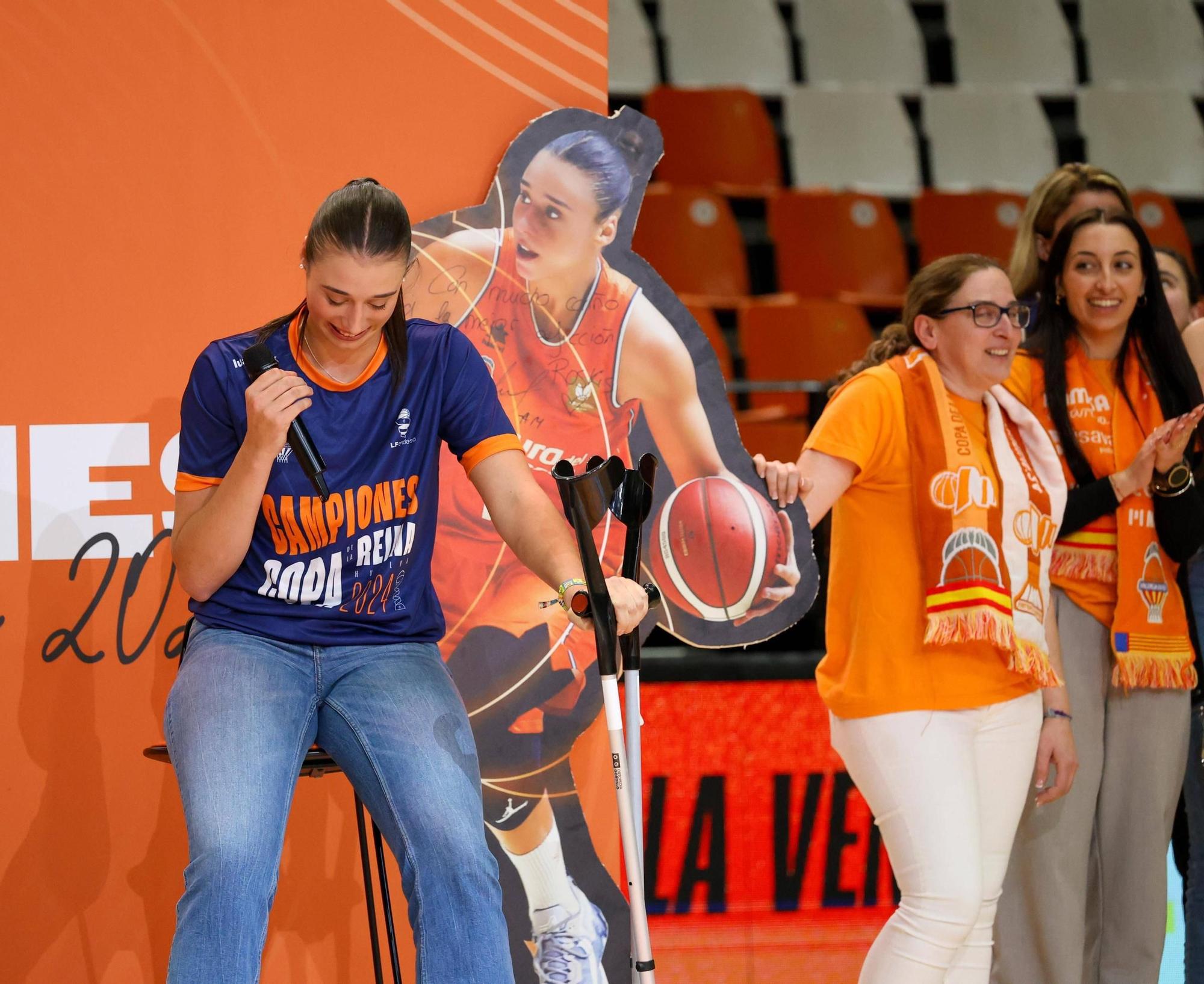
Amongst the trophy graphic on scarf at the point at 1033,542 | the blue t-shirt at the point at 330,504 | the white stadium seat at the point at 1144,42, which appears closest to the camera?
the blue t-shirt at the point at 330,504

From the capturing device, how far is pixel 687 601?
2619mm

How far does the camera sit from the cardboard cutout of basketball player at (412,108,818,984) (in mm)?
2588

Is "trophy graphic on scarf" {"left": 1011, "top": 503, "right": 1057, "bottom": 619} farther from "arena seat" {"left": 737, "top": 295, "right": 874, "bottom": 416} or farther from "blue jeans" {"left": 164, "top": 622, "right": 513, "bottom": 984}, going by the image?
"arena seat" {"left": 737, "top": 295, "right": 874, "bottom": 416}

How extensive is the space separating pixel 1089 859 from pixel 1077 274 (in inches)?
46.5

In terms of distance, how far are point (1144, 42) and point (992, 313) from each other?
5.49m

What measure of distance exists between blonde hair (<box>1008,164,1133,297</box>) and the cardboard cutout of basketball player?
77 centimetres

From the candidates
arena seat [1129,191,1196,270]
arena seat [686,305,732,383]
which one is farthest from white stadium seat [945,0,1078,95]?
arena seat [686,305,732,383]

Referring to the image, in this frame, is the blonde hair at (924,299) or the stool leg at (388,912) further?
the blonde hair at (924,299)

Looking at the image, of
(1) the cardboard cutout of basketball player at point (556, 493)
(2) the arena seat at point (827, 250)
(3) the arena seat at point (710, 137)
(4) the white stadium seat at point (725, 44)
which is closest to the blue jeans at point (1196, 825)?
(1) the cardboard cutout of basketball player at point (556, 493)

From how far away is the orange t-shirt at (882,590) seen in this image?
2393mm

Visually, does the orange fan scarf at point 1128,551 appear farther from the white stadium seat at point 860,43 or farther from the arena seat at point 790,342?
the white stadium seat at point 860,43

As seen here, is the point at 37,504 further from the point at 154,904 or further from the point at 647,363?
the point at 647,363

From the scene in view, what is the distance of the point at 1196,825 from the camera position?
2789mm

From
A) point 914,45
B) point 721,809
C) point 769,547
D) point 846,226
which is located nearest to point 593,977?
point 721,809
